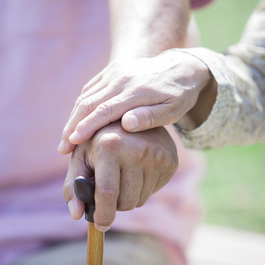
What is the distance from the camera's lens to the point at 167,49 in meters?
0.97

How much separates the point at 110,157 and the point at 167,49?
0.96 feet

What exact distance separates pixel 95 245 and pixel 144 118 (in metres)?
0.21

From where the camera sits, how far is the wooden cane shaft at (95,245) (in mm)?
818

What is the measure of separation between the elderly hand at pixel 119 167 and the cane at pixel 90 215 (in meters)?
0.01

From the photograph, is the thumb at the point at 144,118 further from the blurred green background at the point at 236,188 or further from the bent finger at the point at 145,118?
the blurred green background at the point at 236,188

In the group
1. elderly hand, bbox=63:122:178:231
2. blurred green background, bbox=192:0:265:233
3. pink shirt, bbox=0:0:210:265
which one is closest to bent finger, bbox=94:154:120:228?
elderly hand, bbox=63:122:178:231

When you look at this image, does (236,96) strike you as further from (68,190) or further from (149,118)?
(68,190)

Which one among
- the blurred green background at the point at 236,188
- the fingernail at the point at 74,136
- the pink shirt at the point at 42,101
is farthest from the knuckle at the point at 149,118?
the blurred green background at the point at 236,188

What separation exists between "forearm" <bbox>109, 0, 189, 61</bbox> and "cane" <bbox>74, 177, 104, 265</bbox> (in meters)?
0.25

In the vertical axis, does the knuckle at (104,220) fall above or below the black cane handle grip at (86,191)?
below

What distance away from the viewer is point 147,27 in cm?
97

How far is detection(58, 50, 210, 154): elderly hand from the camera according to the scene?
790mm

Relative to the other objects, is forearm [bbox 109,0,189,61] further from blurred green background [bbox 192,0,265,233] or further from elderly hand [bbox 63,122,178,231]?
blurred green background [bbox 192,0,265,233]

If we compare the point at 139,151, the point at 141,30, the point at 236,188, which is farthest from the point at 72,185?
the point at 236,188
